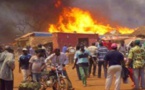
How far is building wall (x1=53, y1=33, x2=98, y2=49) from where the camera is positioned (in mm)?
32469

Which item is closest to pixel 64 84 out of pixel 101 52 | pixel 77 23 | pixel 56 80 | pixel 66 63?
pixel 56 80

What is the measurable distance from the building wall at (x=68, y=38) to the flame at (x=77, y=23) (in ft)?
32.6

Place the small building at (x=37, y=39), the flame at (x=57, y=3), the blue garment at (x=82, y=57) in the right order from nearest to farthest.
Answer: the blue garment at (x=82, y=57) → the small building at (x=37, y=39) → the flame at (x=57, y=3)

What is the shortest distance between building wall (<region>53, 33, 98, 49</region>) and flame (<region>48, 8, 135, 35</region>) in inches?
392

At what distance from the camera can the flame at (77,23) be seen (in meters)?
44.3

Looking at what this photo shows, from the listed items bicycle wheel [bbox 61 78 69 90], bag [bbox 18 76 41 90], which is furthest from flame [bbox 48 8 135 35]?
bag [bbox 18 76 41 90]

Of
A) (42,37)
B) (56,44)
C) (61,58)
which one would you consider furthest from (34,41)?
(61,58)

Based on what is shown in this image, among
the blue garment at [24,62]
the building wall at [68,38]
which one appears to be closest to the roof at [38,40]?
the building wall at [68,38]

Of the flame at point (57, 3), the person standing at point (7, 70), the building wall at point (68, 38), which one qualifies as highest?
the flame at point (57, 3)

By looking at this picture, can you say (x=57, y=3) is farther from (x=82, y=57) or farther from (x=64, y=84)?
(x=64, y=84)

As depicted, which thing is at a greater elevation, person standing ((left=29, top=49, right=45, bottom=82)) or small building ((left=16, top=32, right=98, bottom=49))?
small building ((left=16, top=32, right=98, bottom=49))

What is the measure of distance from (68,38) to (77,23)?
1172 centimetres

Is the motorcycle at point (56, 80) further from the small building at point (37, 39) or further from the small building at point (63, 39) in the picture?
the small building at point (37, 39)

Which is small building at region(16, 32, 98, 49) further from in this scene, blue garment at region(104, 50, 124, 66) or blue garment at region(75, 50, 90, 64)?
blue garment at region(104, 50, 124, 66)
